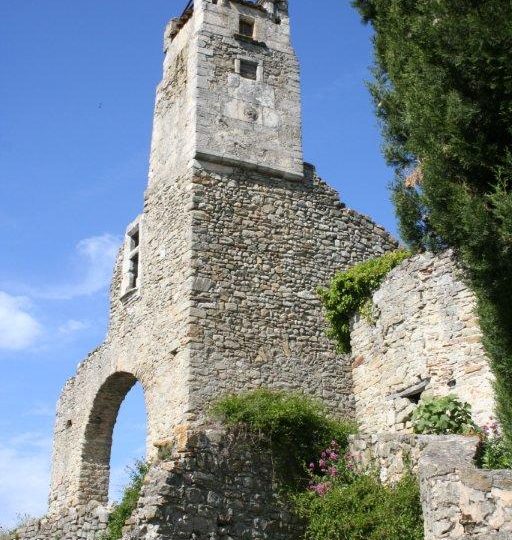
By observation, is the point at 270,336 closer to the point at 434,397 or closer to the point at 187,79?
the point at 434,397

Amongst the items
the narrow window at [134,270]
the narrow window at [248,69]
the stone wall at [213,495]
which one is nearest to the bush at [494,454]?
the stone wall at [213,495]

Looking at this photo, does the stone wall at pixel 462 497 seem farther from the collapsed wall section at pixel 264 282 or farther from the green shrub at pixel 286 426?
the collapsed wall section at pixel 264 282

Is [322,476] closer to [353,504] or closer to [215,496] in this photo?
[353,504]

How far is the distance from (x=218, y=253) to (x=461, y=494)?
699cm

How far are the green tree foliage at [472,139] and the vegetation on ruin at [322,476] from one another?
6.32 feet

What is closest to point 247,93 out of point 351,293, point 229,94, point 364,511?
point 229,94

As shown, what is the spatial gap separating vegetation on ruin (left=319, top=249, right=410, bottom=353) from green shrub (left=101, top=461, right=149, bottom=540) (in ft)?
12.4

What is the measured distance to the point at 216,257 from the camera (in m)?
14.2

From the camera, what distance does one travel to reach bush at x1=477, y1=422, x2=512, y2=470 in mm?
8805

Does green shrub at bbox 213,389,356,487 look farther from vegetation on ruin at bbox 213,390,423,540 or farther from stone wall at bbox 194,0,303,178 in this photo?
stone wall at bbox 194,0,303,178

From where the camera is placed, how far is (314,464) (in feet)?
38.7

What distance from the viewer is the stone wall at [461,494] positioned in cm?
816

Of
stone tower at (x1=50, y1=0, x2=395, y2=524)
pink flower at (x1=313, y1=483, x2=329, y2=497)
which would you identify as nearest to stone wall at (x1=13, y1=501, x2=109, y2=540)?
stone tower at (x1=50, y1=0, x2=395, y2=524)

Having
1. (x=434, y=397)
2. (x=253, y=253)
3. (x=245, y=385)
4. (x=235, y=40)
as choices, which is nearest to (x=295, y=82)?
(x=235, y=40)
